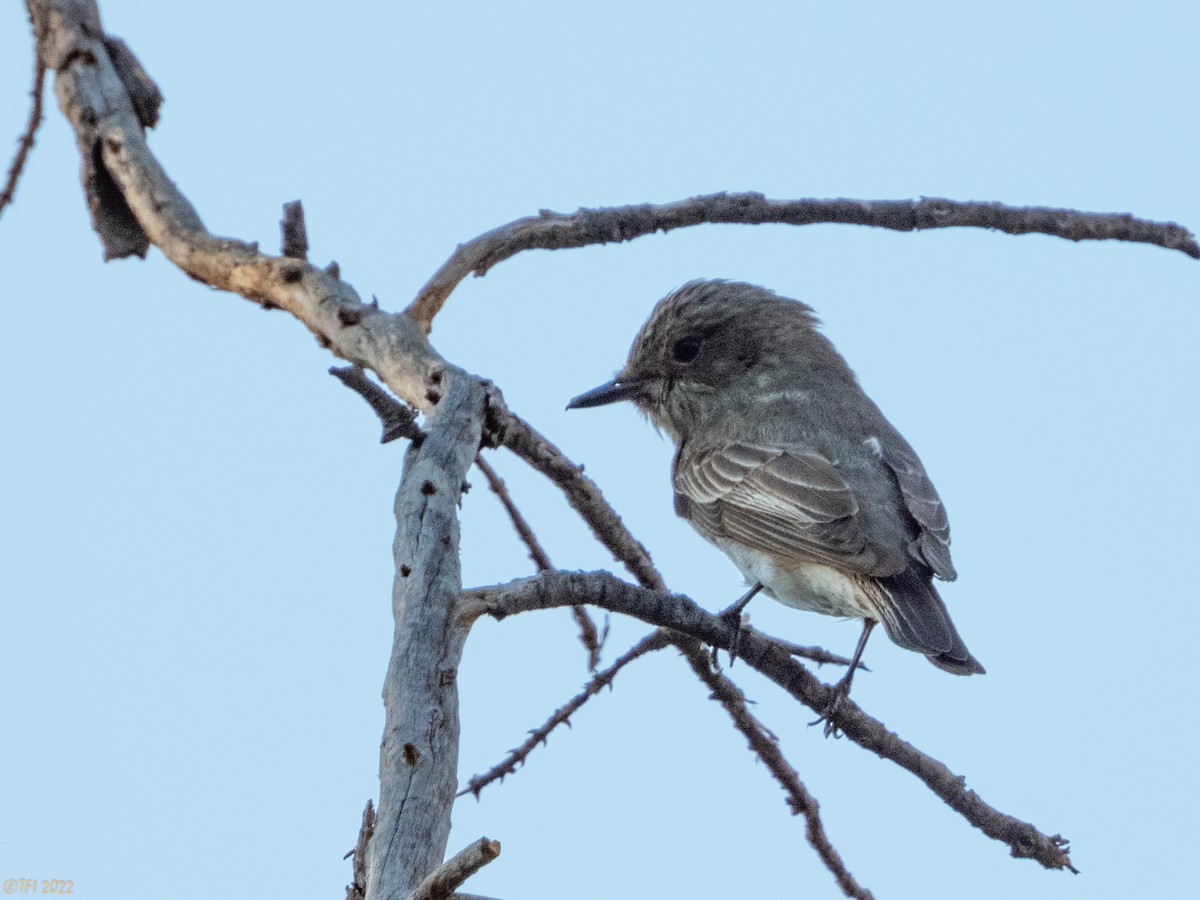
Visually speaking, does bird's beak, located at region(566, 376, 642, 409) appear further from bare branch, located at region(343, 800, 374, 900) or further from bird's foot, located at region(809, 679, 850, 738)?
bare branch, located at region(343, 800, 374, 900)

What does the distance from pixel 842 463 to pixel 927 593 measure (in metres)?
0.93

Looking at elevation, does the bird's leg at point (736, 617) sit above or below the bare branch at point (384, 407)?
above

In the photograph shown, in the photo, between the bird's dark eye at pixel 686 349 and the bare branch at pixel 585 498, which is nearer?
the bare branch at pixel 585 498

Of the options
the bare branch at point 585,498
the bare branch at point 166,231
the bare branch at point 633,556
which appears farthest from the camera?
the bare branch at point 633,556

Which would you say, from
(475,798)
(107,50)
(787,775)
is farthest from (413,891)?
(107,50)

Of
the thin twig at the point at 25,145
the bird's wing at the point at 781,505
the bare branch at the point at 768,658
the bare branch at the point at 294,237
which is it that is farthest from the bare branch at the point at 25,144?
the bird's wing at the point at 781,505

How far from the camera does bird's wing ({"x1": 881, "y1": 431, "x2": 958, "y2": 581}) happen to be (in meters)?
5.57

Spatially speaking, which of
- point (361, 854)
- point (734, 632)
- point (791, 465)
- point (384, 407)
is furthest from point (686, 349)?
point (361, 854)

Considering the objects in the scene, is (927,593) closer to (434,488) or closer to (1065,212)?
(1065,212)

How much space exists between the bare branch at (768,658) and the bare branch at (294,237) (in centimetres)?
122

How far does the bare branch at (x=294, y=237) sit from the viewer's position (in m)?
3.65

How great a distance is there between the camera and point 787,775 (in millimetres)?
4535

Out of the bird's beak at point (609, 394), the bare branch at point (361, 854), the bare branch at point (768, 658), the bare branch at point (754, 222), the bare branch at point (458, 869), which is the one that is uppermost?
the bird's beak at point (609, 394)

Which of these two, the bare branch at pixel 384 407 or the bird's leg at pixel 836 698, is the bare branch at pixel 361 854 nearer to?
the bare branch at pixel 384 407
